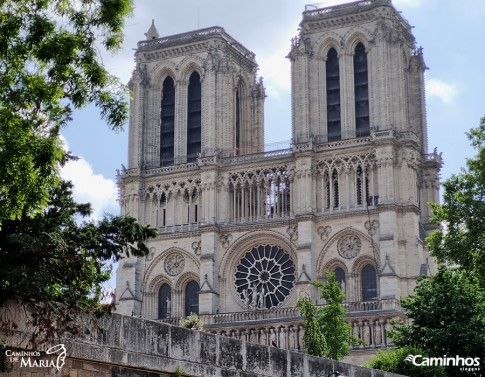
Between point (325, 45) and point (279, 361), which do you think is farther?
point (325, 45)

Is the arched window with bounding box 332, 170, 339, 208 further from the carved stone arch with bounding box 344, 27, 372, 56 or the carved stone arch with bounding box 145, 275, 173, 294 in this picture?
the carved stone arch with bounding box 145, 275, 173, 294

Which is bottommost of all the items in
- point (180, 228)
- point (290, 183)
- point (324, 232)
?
point (324, 232)

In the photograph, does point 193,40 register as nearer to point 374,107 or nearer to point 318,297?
point 374,107

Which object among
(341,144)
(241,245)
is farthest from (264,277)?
(341,144)

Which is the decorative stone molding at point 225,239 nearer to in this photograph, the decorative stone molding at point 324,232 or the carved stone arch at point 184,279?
the carved stone arch at point 184,279

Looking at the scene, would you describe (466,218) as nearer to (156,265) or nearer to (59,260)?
(59,260)

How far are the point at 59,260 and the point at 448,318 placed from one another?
16.7 meters

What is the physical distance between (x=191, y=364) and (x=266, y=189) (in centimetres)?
3643

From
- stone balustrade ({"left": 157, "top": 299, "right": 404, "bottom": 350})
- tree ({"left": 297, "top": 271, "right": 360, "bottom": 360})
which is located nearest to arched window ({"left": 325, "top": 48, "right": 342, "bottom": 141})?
stone balustrade ({"left": 157, "top": 299, "right": 404, "bottom": 350})

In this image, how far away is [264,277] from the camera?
171ft

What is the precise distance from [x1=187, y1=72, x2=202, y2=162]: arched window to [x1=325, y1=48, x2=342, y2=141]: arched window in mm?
7662

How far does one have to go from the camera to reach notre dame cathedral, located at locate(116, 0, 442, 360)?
162ft

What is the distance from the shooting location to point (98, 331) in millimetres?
15414

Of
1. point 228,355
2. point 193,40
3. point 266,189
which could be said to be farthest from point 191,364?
point 193,40
